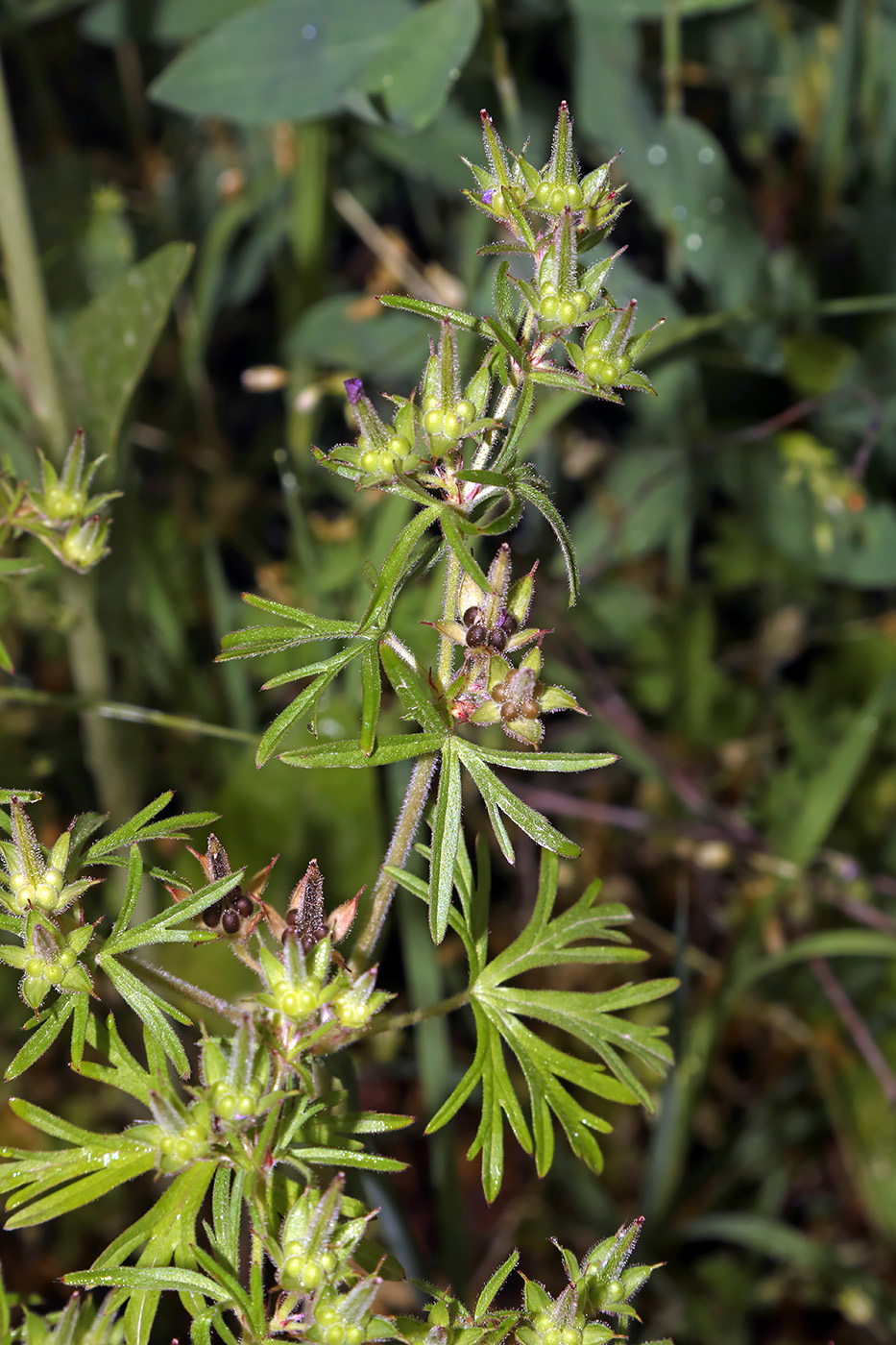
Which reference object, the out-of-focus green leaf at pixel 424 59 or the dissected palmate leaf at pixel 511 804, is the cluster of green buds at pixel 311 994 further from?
the out-of-focus green leaf at pixel 424 59

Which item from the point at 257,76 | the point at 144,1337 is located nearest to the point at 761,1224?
the point at 144,1337

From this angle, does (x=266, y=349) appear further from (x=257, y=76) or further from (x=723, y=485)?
(x=723, y=485)

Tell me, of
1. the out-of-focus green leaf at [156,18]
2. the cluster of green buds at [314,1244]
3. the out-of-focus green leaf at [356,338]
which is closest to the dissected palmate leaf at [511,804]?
the cluster of green buds at [314,1244]

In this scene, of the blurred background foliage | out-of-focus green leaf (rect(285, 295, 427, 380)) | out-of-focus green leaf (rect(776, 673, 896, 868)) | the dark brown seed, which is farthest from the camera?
out-of-focus green leaf (rect(285, 295, 427, 380))

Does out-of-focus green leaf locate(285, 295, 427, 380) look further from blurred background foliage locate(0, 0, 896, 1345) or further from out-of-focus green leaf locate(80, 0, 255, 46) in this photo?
out-of-focus green leaf locate(80, 0, 255, 46)

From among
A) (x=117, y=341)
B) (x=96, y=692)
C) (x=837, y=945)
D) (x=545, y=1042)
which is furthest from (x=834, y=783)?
(x=117, y=341)

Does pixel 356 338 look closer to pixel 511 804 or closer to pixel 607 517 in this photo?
pixel 607 517

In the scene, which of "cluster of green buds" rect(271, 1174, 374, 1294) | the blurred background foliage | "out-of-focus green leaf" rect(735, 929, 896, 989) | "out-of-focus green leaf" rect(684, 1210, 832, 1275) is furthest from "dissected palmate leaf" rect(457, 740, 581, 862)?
"out-of-focus green leaf" rect(684, 1210, 832, 1275)
